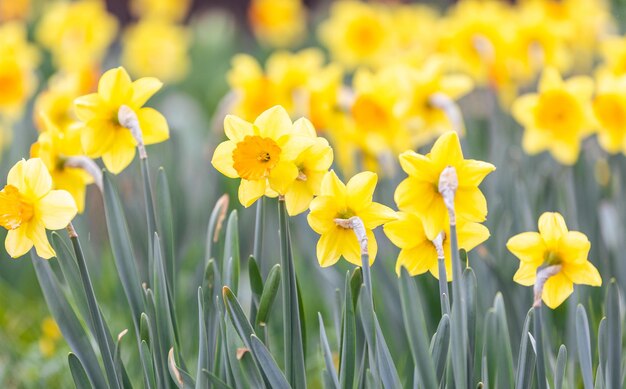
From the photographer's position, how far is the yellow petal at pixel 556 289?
1.23 meters

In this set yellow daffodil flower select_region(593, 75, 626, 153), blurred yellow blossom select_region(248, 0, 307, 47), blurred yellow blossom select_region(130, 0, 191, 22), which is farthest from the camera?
blurred yellow blossom select_region(130, 0, 191, 22)

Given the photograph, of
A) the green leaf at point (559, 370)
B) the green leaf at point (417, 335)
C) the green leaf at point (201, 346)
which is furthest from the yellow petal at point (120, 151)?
the green leaf at point (559, 370)

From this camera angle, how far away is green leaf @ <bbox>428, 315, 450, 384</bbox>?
4.09 feet

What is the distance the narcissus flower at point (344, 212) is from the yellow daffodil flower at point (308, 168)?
0.04m

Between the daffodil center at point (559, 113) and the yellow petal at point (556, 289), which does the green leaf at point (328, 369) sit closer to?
the yellow petal at point (556, 289)

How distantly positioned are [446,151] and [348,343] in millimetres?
323

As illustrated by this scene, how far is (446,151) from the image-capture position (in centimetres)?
115

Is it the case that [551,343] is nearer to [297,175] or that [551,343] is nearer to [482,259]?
[482,259]

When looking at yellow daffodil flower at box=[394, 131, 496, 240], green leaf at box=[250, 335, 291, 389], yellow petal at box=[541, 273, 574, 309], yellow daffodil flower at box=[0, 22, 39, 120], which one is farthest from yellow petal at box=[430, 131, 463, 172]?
yellow daffodil flower at box=[0, 22, 39, 120]

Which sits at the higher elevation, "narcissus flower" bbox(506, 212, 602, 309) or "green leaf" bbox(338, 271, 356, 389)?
"narcissus flower" bbox(506, 212, 602, 309)

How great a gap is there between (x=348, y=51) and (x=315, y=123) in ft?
5.24

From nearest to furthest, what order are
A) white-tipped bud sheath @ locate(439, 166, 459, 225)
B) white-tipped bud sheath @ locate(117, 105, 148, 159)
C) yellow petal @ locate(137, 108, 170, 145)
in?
white-tipped bud sheath @ locate(439, 166, 459, 225) < white-tipped bud sheath @ locate(117, 105, 148, 159) < yellow petal @ locate(137, 108, 170, 145)

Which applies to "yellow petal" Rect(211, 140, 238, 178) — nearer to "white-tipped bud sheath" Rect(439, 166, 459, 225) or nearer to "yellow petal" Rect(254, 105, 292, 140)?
"yellow petal" Rect(254, 105, 292, 140)

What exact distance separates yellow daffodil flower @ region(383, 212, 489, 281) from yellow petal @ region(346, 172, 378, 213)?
0.05 m
